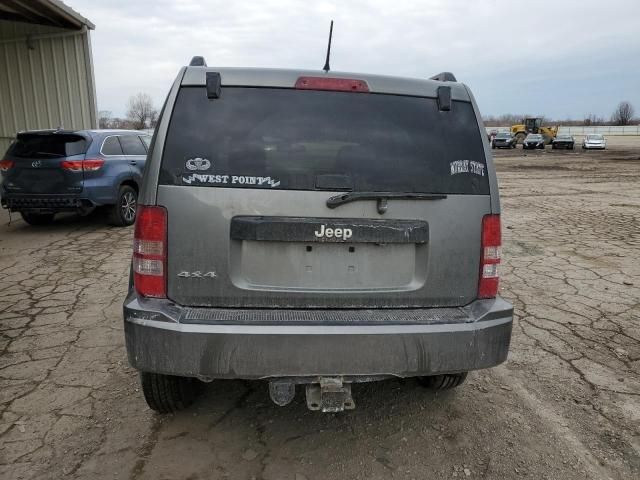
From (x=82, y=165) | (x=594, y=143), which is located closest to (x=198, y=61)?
(x=82, y=165)

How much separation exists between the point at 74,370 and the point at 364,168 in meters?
2.54

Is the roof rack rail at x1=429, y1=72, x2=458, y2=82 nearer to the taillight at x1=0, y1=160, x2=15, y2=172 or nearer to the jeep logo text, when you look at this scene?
the jeep logo text

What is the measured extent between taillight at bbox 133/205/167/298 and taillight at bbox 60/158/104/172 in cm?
630

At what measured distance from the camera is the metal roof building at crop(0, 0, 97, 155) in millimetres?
12273

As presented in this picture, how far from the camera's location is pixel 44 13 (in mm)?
11109

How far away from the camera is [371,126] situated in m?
2.39

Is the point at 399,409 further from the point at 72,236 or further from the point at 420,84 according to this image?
the point at 72,236

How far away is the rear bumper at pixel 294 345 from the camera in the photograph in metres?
2.16

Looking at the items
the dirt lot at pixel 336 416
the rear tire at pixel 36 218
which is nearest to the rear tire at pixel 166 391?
the dirt lot at pixel 336 416

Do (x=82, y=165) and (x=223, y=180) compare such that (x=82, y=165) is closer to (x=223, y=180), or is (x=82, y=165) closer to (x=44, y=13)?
(x=44, y=13)

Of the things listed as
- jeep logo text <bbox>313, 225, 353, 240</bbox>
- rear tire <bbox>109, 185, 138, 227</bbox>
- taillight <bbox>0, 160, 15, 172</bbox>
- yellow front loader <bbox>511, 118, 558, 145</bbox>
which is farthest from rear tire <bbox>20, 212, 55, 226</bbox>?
yellow front loader <bbox>511, 118, 558, 145</bbox>

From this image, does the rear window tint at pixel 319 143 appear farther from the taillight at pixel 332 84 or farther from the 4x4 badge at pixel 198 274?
the 4x4 badge at pixel 198 274

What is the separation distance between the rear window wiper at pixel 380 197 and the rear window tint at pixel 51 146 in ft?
22.6

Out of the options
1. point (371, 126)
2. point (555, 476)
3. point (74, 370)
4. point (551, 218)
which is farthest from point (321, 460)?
point (551, 218)
